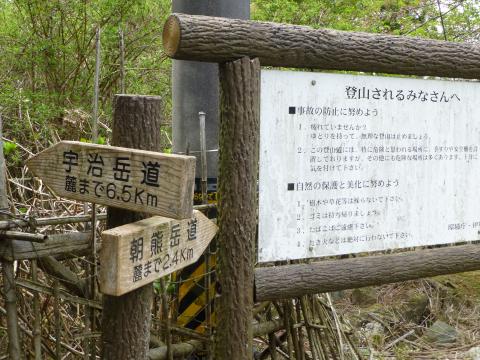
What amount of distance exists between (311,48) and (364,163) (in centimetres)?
70

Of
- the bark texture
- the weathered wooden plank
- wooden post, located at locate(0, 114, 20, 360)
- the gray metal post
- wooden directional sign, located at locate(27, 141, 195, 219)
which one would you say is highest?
the bark texture

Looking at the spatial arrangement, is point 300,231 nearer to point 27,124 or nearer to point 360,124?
point 360,124

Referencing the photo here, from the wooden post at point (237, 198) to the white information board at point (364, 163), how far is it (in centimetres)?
9

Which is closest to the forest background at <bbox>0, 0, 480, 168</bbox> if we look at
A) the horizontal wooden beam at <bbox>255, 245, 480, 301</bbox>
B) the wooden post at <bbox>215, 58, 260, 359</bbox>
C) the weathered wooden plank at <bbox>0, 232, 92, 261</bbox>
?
the weathered wooden plank at <bbox>0, 232, 92, 261</bbox>

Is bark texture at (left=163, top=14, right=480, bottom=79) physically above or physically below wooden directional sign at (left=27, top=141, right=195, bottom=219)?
above

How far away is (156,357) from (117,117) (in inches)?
63.2

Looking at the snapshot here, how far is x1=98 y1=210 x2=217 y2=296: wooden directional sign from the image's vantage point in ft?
7.54

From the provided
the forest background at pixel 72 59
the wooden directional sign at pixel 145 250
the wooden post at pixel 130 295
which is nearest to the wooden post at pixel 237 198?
the wooden directional sign at pixel 145 250

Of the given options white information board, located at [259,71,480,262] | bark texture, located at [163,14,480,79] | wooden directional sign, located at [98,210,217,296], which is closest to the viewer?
wooden directional sign, located at [98,210,217,296]

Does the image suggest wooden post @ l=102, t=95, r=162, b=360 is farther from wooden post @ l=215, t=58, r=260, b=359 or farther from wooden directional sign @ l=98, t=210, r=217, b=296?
wooden post @ l=215, t=58, r=260, b=359

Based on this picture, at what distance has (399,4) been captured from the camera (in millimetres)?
9727

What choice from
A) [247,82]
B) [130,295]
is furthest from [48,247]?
[247,82]

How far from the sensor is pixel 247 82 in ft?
10.6

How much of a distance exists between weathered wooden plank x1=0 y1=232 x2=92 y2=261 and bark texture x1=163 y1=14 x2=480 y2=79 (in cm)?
102
